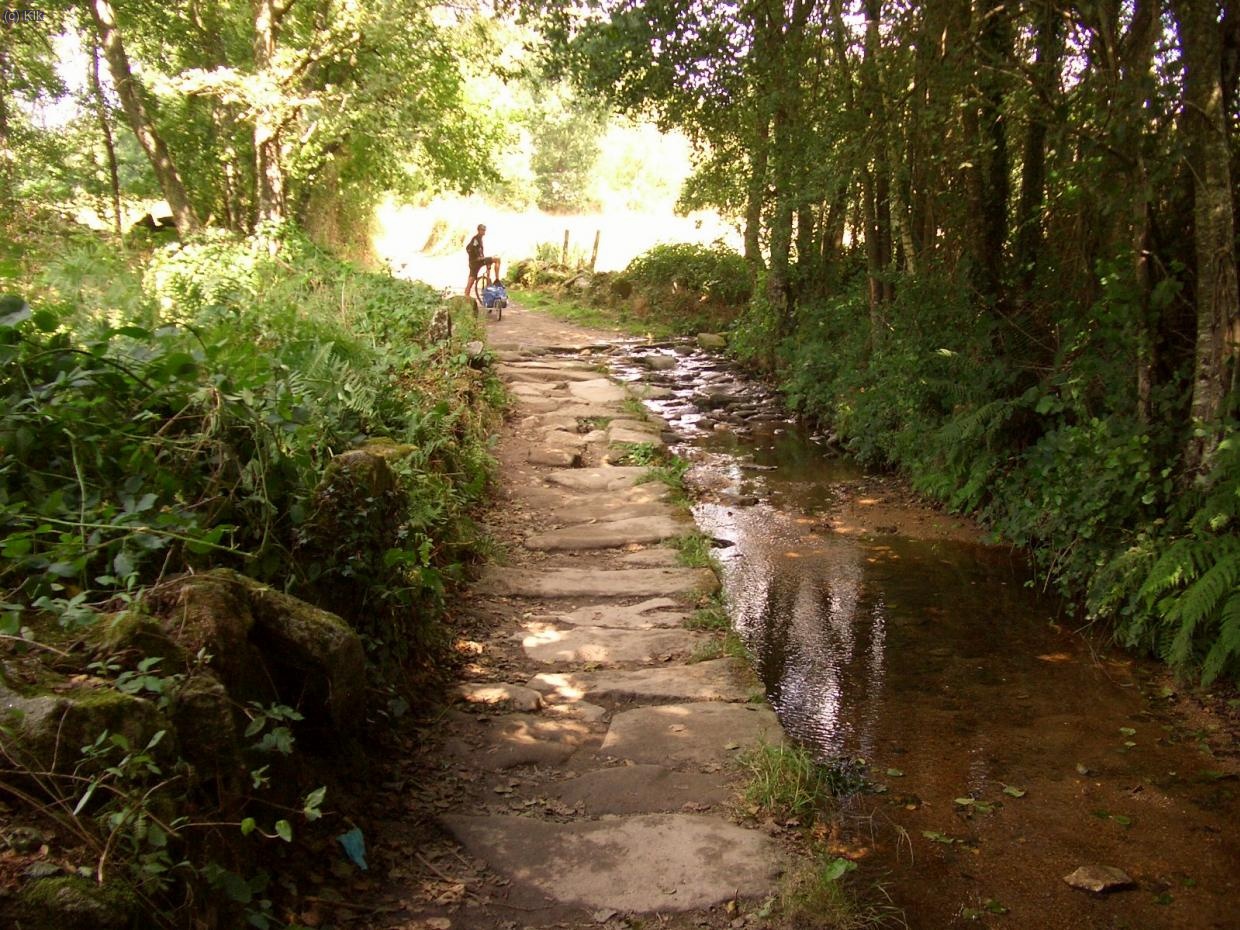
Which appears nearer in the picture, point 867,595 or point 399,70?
point 867,595

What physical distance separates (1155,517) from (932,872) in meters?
3.13

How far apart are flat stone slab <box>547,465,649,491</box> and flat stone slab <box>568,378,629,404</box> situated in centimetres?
294

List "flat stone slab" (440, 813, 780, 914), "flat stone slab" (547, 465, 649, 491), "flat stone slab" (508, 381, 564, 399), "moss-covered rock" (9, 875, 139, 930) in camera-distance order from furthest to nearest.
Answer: "flat stone slab" (508, 381, 564, 399) → "flat stone slab" (547, 465, 649, 491) → "flat stone slab" (440, 813, 780, 914) → "moss-covered rock" (9, 875, 139, 930)

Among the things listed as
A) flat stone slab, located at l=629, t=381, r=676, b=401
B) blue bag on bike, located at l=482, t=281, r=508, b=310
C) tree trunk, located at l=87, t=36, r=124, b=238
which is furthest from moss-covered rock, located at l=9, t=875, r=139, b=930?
blue bag on bike, located at l=482, t=281, r=508, b=310

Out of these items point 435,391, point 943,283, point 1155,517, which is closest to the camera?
point 1155,517

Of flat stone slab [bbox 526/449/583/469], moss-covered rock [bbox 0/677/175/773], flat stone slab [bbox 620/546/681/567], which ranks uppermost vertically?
moss-covered rock [bbox 0/677/175/773]

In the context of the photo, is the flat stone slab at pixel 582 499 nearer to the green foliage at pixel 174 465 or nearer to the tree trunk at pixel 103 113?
the green foliage at pixel 174 465

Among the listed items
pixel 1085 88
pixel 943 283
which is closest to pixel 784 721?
pixel 1085 88

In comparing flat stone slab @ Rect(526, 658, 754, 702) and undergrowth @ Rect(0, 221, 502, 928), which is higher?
undergrowth @ Rect(0, 221, 502, 928)

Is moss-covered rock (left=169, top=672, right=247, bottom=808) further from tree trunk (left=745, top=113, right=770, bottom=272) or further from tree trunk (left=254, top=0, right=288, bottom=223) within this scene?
tree trunk (left=254, top=0, right=288, bottom=223)

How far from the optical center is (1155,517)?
550 cm

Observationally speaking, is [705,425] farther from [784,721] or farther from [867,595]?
[784,721]

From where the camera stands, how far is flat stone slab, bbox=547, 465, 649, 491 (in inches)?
304
